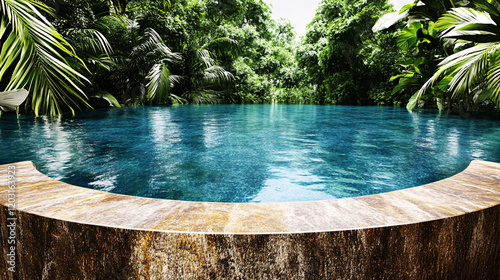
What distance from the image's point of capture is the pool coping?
1.04m

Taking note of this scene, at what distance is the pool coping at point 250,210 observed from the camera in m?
1.04

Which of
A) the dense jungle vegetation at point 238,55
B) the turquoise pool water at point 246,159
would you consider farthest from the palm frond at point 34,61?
the turquoise pool water at point 246,159

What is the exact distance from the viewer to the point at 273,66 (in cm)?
2355

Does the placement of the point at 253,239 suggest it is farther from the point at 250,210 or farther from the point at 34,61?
the point at 34,61

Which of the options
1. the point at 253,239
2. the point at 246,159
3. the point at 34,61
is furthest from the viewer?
the point at 246,159

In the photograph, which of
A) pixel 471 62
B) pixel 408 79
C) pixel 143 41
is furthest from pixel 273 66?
pixel 471 62

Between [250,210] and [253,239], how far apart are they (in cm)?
21

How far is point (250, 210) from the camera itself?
1201 mm

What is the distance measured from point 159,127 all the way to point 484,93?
25.1 feet

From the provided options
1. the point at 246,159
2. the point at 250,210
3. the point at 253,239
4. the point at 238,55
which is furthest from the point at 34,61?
the point at 238,55

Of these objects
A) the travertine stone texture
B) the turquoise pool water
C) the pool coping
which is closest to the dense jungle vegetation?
the turquoise pool water

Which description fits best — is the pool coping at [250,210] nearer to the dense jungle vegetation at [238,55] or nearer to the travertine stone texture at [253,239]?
the travertine stone texture at [253,239]

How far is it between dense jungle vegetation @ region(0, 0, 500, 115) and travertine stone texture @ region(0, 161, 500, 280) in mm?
1637

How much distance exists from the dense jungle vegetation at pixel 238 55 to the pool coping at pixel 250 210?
4.81 feet
